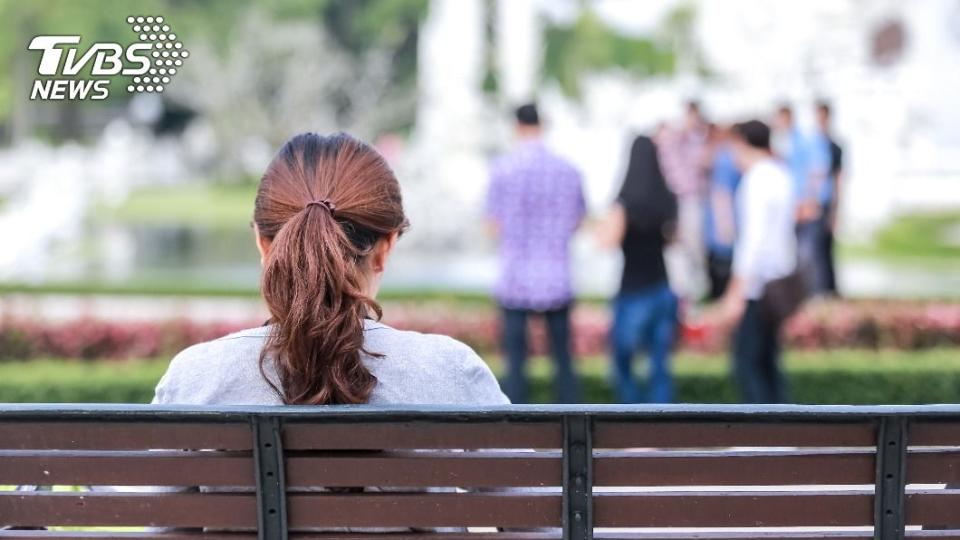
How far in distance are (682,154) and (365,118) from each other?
62.3 feet

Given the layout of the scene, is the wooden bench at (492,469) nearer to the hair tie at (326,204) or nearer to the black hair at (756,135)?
the hair tie at (326,204)

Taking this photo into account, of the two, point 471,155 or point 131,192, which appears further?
point 131,192

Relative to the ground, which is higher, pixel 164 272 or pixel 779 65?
pixel 779 65

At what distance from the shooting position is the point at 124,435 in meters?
2.18

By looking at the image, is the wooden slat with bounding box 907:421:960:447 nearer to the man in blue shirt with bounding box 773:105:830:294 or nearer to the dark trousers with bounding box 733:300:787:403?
the dark trousers with bounding box 733:300:787:403

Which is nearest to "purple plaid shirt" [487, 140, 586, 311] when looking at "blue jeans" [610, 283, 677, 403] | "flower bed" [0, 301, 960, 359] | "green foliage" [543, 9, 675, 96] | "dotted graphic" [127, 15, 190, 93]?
"blue jeans" [610, 283, 677, 403]

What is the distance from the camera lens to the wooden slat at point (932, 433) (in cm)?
221

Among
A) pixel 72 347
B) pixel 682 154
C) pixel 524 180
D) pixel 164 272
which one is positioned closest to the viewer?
pixel 524 180

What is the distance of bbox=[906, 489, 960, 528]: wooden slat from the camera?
7.34ft

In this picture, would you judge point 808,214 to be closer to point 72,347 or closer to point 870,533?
point 72,347

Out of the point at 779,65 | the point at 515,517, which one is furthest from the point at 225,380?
the point at 779,65

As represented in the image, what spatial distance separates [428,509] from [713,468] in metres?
0.50

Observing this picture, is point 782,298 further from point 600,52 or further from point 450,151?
point 600,52

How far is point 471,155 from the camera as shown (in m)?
12.8
